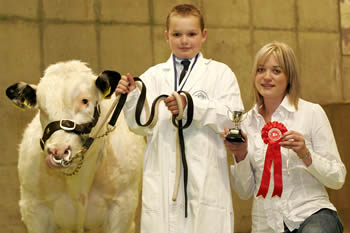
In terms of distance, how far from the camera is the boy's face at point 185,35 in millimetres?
2719

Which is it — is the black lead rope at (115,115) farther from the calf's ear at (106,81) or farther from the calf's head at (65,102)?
the calf's ear at (106,81)

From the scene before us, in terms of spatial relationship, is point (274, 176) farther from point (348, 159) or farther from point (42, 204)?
point (348, 159)

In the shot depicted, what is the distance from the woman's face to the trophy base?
43cm

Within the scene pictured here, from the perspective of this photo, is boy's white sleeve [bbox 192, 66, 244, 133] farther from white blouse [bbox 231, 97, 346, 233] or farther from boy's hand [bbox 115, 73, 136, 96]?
boy's hand [bbox 115, 73, 136, 96]

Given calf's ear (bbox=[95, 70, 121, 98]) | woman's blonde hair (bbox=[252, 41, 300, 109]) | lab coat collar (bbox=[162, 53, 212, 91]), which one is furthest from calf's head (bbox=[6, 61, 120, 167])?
woman's blonde hair (bbox=[252, 41, 300, 109])

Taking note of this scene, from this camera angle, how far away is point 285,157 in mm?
2609

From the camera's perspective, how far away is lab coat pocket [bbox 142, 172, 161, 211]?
2613mm

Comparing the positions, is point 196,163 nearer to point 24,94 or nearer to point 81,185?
point 81,185

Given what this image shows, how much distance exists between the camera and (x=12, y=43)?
483 cm

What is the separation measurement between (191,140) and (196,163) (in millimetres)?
127

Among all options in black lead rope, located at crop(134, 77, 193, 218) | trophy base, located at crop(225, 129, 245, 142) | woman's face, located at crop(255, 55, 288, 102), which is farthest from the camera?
woman's face, located at crop(255, 55, 288, 102)

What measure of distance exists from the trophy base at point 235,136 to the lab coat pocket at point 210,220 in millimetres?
404

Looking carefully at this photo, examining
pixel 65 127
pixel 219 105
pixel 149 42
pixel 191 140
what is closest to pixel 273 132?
pixel 219 105

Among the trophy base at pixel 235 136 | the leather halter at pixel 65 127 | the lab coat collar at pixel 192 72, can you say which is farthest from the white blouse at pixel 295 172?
the leather halter at pixel 65 127
